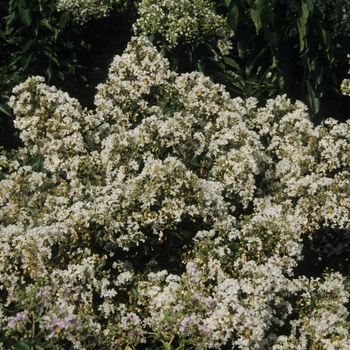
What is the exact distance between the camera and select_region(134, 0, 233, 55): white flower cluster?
5211 mm

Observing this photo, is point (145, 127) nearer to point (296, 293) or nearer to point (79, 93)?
point (296, 293)

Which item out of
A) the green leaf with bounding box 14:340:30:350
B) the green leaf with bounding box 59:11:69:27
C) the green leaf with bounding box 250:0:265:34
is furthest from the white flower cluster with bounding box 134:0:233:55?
the green leaf with bounding box 14:340:30:350

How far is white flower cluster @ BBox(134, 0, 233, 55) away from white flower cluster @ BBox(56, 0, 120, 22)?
0.70 metres

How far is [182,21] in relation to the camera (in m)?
5.15

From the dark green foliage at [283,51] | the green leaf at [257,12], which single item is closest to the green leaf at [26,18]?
the dark green foliage at [283,51]

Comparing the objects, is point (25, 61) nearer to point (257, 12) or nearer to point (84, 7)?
point (84, 7)

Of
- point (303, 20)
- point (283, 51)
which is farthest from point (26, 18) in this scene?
point (303, 20)

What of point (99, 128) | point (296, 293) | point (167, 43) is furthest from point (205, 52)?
point (296, 293)

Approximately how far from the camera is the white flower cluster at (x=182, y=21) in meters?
5.21

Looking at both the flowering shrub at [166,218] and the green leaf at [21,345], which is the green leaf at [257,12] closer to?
the flowering shrub at [166,218]

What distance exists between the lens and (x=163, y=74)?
15.4 ft

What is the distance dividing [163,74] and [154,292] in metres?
1.88

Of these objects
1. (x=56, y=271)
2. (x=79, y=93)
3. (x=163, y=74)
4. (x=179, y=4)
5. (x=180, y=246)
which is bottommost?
(x=56, y=271)

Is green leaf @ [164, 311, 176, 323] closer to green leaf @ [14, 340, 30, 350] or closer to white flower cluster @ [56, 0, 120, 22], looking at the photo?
green leaf @ [14, 340, 30, 350]
